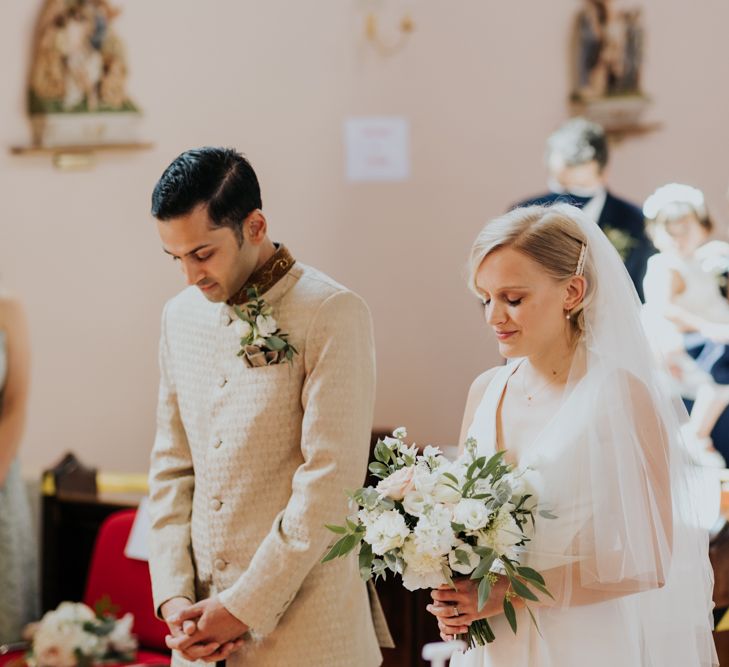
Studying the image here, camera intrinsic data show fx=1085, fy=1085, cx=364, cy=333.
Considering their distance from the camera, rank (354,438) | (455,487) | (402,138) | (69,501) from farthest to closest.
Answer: (402,138) < (69,501) < (354,438) < (455,487)

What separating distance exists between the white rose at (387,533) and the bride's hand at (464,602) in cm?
14

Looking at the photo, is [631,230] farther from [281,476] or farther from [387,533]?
[387,533]

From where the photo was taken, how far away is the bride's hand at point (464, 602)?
2.04 meters

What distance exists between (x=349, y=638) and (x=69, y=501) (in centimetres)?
233

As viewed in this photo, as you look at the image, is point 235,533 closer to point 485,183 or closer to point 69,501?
point 69,501

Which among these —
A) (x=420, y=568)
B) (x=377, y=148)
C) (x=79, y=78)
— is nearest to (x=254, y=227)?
(x=420, y=568)

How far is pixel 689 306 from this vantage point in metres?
5.00

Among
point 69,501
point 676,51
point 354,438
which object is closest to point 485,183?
point 676,51

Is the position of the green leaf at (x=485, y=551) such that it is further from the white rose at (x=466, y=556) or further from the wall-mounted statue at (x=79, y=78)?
the wall-mounted statue at (x=79, y=78)

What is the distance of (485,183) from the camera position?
621cm

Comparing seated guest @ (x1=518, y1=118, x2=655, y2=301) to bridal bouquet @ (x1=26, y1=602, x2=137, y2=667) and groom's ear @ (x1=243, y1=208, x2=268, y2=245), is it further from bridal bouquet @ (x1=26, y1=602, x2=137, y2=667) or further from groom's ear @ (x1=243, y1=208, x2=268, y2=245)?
groom's ear @ (x1=243, y1=208, x2=268, y2=245)

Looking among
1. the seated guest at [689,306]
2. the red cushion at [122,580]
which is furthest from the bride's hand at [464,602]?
the seated guest at [689,306]

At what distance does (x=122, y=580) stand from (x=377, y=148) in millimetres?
2946

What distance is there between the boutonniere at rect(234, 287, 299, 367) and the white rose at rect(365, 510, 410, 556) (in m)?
0.48
